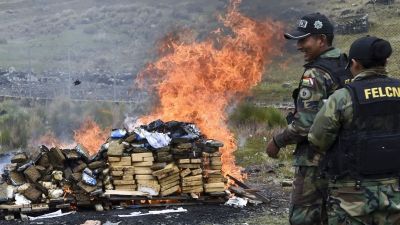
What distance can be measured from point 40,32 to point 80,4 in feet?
21.7

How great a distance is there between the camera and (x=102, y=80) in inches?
953

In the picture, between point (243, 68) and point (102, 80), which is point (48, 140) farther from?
point (102, 80)

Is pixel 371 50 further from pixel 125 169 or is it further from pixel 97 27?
pixel 97 27

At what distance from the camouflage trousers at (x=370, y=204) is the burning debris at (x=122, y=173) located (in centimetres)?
481

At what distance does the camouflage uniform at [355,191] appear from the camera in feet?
14.1

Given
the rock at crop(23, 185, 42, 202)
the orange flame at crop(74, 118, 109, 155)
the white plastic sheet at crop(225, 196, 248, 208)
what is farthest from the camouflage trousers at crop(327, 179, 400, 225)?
the orange flame at crop(74, 118, 109, 155)

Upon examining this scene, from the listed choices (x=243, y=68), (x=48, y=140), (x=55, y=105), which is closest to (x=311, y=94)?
(x=243, y=68)

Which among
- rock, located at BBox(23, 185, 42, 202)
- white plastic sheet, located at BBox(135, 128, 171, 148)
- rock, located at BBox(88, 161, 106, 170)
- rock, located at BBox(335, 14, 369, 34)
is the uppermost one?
rock, located at BBox(335, 14, 369, 34)

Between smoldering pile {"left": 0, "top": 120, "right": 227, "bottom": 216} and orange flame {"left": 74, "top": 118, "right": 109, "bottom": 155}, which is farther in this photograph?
orange flame {"left": 74, "top": 118, "right": 109, "bottom": 155}

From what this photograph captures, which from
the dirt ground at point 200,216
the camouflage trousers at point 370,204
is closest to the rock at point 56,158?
the dirt ground at point 200,216

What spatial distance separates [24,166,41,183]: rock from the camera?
8776mm

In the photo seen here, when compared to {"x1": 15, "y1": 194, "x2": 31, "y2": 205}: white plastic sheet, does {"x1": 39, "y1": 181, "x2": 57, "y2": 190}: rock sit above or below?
above

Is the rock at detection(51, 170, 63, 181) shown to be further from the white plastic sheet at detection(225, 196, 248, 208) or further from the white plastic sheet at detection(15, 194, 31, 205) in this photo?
the white plastic sheet at detection(225, 196, 248, 208)

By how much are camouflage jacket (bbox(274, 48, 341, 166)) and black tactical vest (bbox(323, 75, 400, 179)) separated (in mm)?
788
